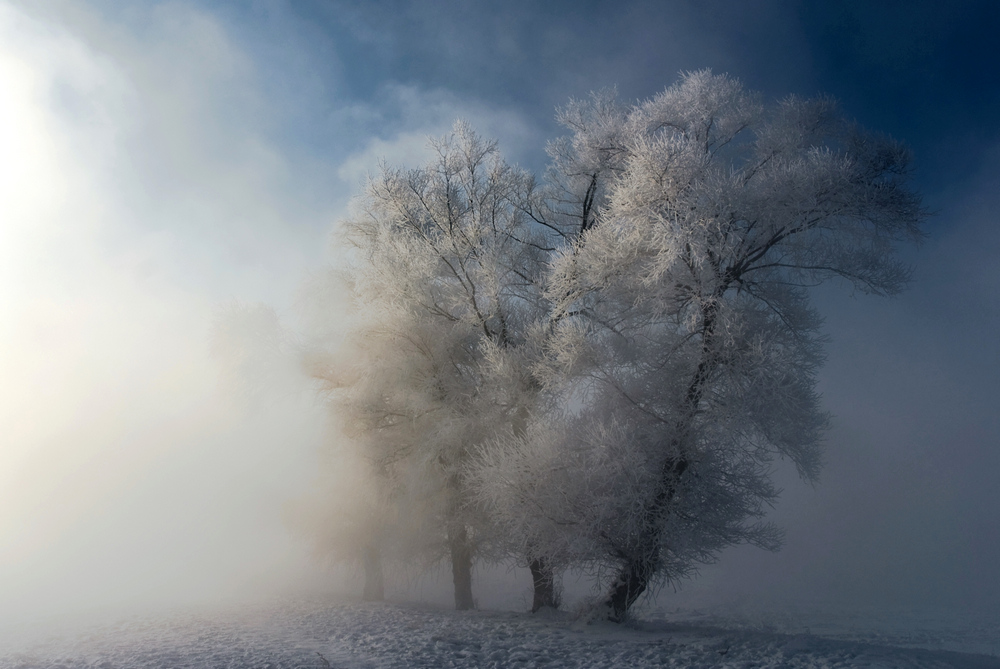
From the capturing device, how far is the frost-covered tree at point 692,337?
6.22 metres

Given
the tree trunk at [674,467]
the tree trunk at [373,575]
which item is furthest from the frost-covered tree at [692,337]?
the tree trunk at [373,575]

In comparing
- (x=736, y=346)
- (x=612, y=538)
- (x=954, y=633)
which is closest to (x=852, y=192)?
(x=736, y=346)

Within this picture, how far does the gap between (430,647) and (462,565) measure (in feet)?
17.4

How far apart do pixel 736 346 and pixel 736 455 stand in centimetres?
162

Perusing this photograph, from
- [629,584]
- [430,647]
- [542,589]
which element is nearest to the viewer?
[430,647]

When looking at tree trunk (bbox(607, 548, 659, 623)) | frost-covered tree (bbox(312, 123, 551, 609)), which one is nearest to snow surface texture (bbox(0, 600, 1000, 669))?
tree trunk (bbox(607, 548, 659, 623))

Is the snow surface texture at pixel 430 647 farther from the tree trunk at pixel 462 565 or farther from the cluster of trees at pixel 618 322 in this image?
the tree trunk at pixel 462 565

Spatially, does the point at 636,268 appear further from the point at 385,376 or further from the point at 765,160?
the point at 385,376

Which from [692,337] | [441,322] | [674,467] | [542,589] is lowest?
[542,589]

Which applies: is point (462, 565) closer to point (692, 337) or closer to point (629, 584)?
point (629, 584)

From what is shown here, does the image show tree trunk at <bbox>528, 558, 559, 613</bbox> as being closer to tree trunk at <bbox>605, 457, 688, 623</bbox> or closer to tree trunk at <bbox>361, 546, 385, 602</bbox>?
tree trunk at <bbox>605, 457, 688, 623</bbox>

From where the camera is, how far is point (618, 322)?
7617 millimetres

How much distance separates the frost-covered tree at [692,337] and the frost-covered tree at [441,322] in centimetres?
100

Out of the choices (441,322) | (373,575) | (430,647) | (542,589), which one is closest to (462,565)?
(542,589)
